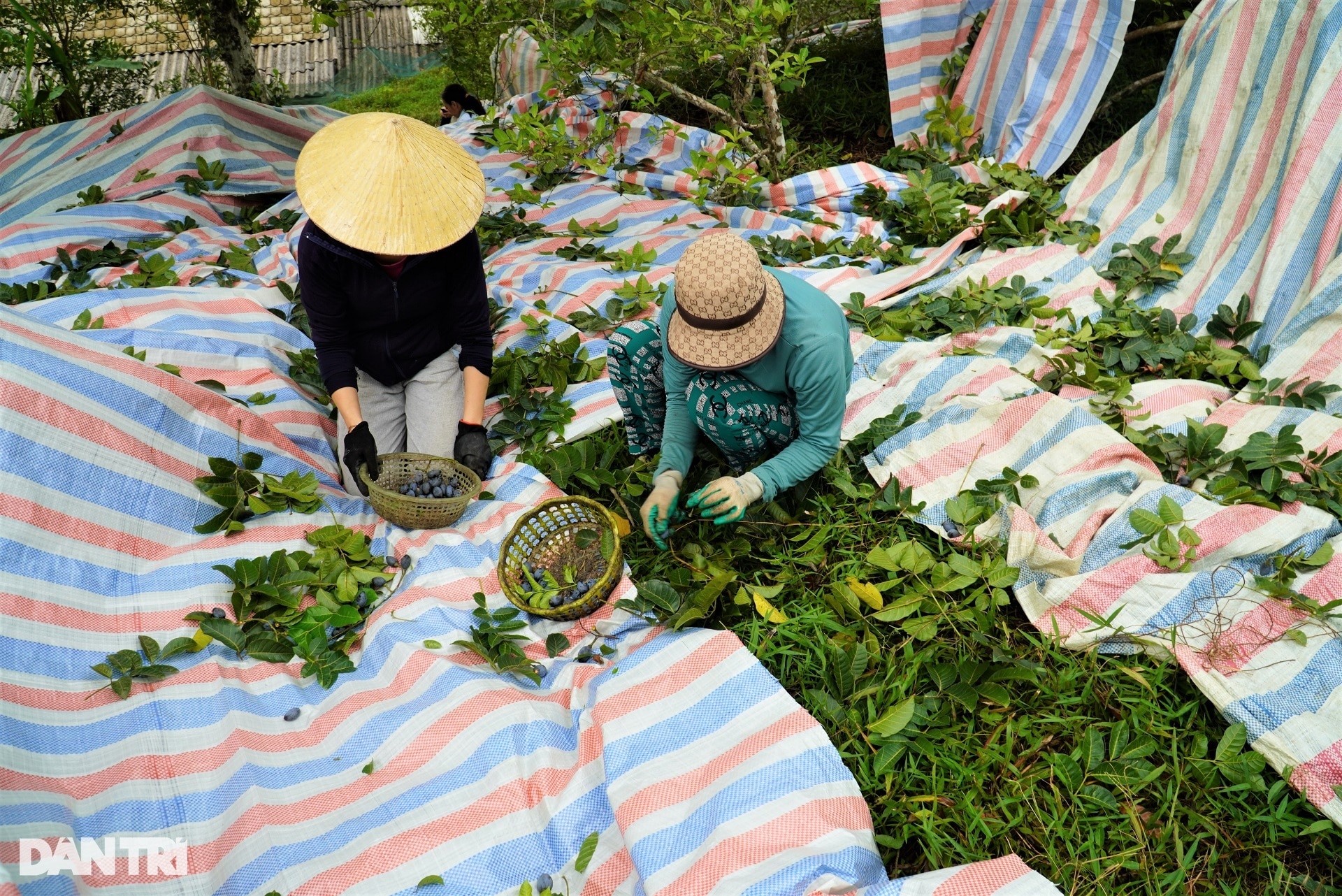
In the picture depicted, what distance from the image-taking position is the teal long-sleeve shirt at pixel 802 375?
2.00m

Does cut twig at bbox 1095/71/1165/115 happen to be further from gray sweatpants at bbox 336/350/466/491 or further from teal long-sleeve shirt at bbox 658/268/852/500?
gray sweatpants at bbox 336/350/466/491

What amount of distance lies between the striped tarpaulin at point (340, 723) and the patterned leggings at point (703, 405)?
374mm

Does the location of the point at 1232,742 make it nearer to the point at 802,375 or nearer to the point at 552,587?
the point at 802,375

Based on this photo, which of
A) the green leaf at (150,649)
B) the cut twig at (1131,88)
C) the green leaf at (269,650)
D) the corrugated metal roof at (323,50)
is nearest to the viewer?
the green leaf at (150,649)

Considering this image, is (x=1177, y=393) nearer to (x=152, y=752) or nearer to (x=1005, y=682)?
(x=1005, y=682)

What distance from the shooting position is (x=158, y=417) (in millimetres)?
2277

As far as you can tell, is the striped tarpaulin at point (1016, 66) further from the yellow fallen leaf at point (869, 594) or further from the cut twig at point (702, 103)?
the yellow fallen leaf at point (869, 594)

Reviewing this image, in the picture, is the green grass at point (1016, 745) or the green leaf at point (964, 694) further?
the green leaf at point (964, 694)

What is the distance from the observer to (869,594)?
2.12 metres

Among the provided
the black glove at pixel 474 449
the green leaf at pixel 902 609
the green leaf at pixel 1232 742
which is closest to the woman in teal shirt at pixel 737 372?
the green leaf at pixel 902 609

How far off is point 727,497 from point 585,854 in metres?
0.85

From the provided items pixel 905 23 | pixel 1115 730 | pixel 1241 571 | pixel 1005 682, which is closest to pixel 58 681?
pixel 1005 682

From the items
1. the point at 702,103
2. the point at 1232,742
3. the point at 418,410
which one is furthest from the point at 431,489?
the point at 702,103

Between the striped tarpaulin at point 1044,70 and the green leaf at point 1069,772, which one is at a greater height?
the striped tarpaulin at point 1044,70
